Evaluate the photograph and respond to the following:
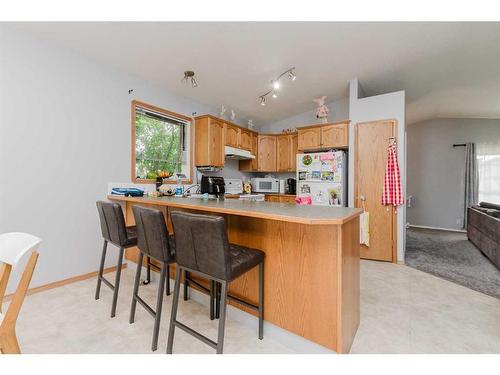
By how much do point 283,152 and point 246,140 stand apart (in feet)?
2.78

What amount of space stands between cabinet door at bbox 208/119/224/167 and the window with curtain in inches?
248

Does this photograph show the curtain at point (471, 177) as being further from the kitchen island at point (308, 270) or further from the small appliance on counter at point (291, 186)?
the kitchen island at point (308, 270)

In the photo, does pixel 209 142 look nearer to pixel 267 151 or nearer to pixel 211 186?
pixel 211 186

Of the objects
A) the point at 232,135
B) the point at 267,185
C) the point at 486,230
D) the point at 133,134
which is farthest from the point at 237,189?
the point at 486,230

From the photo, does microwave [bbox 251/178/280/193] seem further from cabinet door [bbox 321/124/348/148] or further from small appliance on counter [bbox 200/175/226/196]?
cabinet door [bbox 321/124/348/148]

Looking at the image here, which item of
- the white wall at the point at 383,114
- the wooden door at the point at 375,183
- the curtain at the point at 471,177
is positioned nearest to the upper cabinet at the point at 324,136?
the white wall at the point at 383,114

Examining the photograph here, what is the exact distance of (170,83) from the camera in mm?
3410

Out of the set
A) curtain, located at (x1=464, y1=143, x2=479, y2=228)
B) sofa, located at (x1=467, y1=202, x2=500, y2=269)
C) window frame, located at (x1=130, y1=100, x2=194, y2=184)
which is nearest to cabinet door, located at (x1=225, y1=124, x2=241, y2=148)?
window frame, located at (x1=130, y1=100, x2=194, y2=184)

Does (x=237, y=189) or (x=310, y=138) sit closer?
(x=310, y=138)

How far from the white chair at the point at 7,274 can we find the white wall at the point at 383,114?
374 cm

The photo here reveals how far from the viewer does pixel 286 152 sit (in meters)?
4.91

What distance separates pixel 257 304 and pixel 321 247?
725 mm

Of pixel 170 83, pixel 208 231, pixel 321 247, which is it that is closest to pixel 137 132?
pixel 170 83

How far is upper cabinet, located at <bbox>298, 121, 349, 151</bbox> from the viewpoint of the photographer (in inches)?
149
